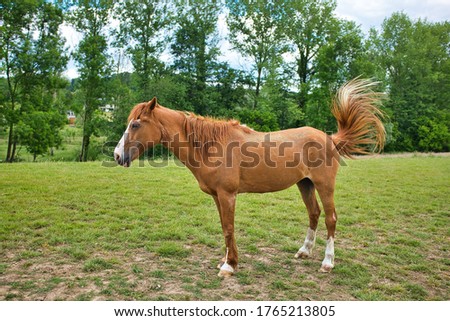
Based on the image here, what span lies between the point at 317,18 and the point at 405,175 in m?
20.3

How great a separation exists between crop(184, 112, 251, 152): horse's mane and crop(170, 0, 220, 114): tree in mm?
20107

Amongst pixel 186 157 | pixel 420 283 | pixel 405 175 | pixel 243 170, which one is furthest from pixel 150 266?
pixel 405 175

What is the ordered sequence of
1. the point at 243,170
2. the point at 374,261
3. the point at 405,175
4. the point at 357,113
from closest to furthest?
the point at 243,170 < the point at 374,261 < the point at 357,113 < the point at 405,175

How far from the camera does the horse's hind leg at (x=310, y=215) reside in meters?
4.92

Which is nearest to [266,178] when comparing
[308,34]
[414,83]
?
[308,34]

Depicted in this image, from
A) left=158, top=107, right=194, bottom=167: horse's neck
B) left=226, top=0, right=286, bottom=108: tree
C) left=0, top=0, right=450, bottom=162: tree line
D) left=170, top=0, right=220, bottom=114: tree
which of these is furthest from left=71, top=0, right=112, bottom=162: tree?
left=158, top=107, right=194, bottom=167: horse's neck

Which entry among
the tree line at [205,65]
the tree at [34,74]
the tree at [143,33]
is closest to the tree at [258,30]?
the tree line at [205,65]

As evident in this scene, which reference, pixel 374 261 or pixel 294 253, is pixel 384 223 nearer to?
pixel 374 261

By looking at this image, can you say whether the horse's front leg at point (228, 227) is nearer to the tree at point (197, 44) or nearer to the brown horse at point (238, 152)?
the brown horse at point (238, 152)

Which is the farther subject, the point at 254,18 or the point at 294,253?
the point at 254,18

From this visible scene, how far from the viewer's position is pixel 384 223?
6.80m

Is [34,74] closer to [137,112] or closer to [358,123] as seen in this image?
[137,112]

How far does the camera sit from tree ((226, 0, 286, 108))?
25.9 meters

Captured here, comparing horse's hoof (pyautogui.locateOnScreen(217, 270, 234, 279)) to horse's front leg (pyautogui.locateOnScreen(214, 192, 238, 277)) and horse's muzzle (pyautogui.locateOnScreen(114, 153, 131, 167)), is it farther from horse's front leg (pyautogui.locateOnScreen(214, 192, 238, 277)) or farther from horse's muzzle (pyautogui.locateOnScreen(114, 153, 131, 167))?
horse's muzzle (pyautogui.locateOnScreen(114, 153, 131, 167))
